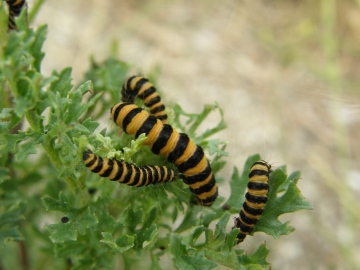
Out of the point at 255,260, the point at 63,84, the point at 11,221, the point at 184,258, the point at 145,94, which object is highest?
the point at 145,94

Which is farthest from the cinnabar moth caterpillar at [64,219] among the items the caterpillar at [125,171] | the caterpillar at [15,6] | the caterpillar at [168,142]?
the caterpillar at [15,6]

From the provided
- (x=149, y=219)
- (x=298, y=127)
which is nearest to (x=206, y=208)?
(x=149, y=219)

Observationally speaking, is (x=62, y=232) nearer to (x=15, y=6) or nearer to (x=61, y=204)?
(x=61, y=204)

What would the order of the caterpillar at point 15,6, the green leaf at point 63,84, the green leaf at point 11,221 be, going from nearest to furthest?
the green leaf at point 63,84 < the green leaf at point 11,221 < the caterpillar at point 15,6

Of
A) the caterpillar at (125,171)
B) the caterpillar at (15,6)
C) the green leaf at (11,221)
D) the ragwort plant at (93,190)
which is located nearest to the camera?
the ragwort plant at (93,190)

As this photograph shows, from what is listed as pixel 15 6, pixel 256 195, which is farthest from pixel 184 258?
pixel 15 6

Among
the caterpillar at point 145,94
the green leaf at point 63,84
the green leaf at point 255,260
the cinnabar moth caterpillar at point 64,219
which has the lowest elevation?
the cinnabar moth caterpillar at point 64,219

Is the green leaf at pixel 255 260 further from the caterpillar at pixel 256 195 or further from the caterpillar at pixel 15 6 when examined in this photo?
the caterpillar at pixel 15 6
